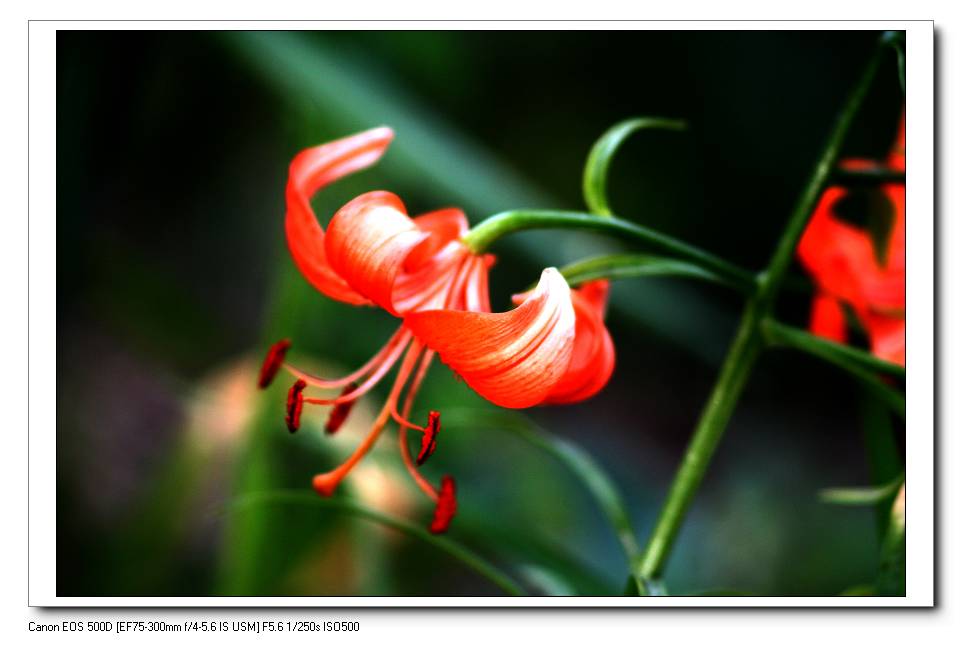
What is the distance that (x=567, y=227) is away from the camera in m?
0.51

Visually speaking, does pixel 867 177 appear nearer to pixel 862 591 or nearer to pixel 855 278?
pixel 855 278

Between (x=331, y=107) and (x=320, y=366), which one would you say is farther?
(x=320, y=366)

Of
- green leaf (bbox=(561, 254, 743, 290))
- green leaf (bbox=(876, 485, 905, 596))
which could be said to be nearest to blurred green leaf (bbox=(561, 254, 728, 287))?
green leaf (bbox=(561, 254, 743, 290))

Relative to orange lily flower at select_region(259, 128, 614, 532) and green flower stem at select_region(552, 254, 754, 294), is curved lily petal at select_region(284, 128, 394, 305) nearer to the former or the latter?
orange lily flower at select_region(259, 128, 614, 532)

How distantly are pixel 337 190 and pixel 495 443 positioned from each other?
49cm

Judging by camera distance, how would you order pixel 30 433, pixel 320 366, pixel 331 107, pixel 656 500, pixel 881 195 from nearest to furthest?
pixel 881 195 < pixel 30 433 < pixel 331 107 < pixel 320 366 < pixel 656 500

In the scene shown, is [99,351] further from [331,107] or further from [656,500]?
[656,500]

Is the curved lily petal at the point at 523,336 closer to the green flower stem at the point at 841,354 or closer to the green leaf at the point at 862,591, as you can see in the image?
the green flower stem at the point at 841,354

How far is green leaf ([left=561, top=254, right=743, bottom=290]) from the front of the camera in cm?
55

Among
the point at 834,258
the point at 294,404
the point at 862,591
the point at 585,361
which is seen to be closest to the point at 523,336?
the point at 585,361

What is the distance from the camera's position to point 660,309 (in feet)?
3.24

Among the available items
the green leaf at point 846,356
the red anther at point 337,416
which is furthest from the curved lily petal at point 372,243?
the green leaf at point 846,356

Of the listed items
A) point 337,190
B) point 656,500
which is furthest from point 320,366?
point 656,500

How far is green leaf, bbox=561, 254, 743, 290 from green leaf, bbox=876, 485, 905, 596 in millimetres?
204
